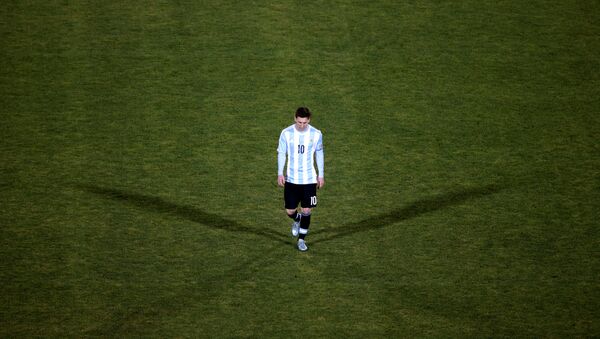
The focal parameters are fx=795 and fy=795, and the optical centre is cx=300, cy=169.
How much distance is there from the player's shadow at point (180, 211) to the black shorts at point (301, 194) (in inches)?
28.9

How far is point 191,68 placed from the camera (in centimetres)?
1472

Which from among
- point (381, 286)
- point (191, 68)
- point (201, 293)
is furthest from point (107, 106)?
point (381, 286)

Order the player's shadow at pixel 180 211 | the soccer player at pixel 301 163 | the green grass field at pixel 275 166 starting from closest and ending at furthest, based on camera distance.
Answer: the green grass field at pixel 275 166 < the soccer player at pixel 301 163 < the player's shadow at pixel 180 211

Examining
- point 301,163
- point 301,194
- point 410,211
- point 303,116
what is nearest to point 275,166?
point 410,211

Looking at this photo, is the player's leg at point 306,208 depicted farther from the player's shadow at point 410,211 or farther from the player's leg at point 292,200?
the player's shadow at point 410,211

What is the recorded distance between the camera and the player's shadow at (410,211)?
10870 millimetres

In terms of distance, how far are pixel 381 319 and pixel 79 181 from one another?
17.6ft

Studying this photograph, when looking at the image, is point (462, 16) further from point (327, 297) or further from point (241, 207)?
point (327, 297)

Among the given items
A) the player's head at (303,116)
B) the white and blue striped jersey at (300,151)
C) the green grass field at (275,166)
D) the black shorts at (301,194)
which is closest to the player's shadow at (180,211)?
the green grass field at (275,166)

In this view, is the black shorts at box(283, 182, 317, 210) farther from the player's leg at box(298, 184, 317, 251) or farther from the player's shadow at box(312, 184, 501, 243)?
the player's shadow at box(312, 184, 501, 243)

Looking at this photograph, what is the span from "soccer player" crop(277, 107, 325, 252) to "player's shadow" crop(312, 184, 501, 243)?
0.80 meters

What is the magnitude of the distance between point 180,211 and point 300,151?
2.40 meters

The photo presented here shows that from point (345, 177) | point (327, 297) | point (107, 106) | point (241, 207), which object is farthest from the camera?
point (107, 106)

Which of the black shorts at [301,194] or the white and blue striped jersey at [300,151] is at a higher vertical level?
the white and blue striped jersey at [300,151]
